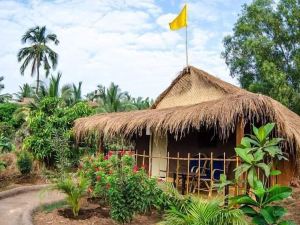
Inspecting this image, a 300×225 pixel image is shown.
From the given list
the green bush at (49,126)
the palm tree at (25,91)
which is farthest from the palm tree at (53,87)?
the palm tree at (25,91)

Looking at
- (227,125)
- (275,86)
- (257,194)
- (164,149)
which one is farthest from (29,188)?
(275,86)

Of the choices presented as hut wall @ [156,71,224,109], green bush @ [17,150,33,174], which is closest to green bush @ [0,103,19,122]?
green bush @ [17,150,33,174]

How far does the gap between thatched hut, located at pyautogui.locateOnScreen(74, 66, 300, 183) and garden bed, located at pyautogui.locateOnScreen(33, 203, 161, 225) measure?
2634 millimetres

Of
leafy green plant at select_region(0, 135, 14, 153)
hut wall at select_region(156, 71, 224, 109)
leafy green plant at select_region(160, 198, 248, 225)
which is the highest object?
hut wall at select_region(156, 71, 224, 109)

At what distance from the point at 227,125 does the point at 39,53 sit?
3217cm

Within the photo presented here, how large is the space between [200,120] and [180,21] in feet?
17.2

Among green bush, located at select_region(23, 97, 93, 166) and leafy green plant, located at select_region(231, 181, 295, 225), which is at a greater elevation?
green bush, located at select_region(23, 97, 93, 166)

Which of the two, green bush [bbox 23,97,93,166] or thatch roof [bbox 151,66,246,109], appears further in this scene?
green bush [bbox 23,97,93,166]

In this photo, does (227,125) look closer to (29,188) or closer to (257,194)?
(257,194)

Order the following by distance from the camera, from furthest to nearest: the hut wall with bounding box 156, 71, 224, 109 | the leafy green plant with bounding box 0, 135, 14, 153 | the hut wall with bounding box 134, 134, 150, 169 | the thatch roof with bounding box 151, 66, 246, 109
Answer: the leafy green plant with bounding box 0, 135, 14, 153 → the hut wall with bounding box 134, 134, 150, 169 → the hut wall with bounding box 156, 71, 224, 109 → the thatch roof with bounding box 151, 66, 246, 109

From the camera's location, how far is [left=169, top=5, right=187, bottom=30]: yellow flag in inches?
532

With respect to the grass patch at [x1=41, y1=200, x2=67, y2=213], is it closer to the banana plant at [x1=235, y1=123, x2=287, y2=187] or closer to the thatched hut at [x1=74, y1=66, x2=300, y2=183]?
the thatched hut at [x1=74, y1=66, x2=300, y2=183]

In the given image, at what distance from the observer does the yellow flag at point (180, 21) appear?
44.3 feet

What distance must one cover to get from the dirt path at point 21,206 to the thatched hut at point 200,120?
302cm
